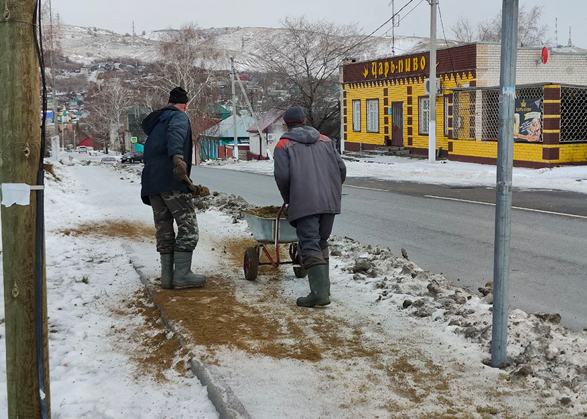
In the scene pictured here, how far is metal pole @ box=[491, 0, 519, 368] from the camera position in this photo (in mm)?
4398

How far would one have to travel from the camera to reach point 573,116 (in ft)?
82.5

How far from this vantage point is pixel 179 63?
58656 mm

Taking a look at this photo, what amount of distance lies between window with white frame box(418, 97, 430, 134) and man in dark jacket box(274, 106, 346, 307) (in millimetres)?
28841

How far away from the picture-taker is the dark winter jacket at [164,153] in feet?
22.5

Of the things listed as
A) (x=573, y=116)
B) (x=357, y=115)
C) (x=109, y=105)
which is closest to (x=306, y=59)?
(x=357, y=115)

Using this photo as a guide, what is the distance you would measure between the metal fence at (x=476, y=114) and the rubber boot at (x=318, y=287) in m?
23.5

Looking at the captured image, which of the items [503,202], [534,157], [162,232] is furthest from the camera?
[534,157]

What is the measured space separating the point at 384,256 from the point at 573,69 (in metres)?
28.3

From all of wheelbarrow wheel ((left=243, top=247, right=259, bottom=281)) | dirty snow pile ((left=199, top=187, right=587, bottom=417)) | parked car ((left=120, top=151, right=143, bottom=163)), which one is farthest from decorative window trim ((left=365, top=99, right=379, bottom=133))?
wheelbarrow wheel ((left=243, top=247, right=259, bottom=281))

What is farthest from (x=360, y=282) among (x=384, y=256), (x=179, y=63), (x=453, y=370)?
(x=179, y=63)

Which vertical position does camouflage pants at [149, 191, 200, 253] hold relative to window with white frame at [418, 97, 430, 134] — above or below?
below

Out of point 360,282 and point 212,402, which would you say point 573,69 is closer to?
point 360,282

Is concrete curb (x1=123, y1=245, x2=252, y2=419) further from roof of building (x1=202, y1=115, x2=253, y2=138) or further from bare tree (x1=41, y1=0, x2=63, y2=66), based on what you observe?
roof of building (x1=202, y1=115, x2=253, y2=138)

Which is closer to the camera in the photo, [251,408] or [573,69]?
[251,408]
